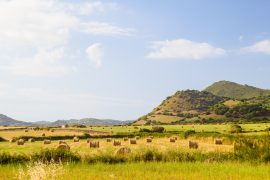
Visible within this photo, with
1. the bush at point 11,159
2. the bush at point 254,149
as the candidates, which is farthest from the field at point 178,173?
the bush at point 11,159

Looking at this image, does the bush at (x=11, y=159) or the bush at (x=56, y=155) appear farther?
the bush at (x=11, y=159)

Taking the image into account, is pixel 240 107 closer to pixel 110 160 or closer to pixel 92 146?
pixel 92 146

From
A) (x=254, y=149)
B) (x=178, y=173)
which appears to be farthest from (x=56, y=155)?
(x=254, y=149)

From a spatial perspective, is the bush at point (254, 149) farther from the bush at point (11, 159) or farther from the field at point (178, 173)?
the bush at point (11, 159)

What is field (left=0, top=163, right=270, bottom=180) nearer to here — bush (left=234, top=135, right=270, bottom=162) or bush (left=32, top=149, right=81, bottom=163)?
bush (left=234, top=135, right=270, bottom=162)

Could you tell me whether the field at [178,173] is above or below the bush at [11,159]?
above

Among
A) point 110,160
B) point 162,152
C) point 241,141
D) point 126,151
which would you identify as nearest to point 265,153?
point 241,141

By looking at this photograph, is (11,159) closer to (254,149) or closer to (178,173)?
(178,173)

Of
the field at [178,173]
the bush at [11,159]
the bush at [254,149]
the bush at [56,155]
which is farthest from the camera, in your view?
the bush at [11,159]

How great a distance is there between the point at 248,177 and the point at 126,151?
1791 centimetres

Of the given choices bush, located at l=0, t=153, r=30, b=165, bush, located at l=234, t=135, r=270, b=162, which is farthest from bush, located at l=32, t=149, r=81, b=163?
bush, located at l=234, t=135, r=270, b=162

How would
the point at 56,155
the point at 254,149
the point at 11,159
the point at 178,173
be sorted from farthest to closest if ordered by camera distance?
1. the point at 11,159
2. the point at 56,155
3. the point at 254,149
4. the point at 178,173

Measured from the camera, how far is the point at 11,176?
63.5ft

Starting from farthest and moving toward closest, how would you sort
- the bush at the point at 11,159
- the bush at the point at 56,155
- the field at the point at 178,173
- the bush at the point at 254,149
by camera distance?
the bush at the point at 11,159
the bush at the point at 56,155
the bush at the point at 254,149
the field at the point at 178,173
